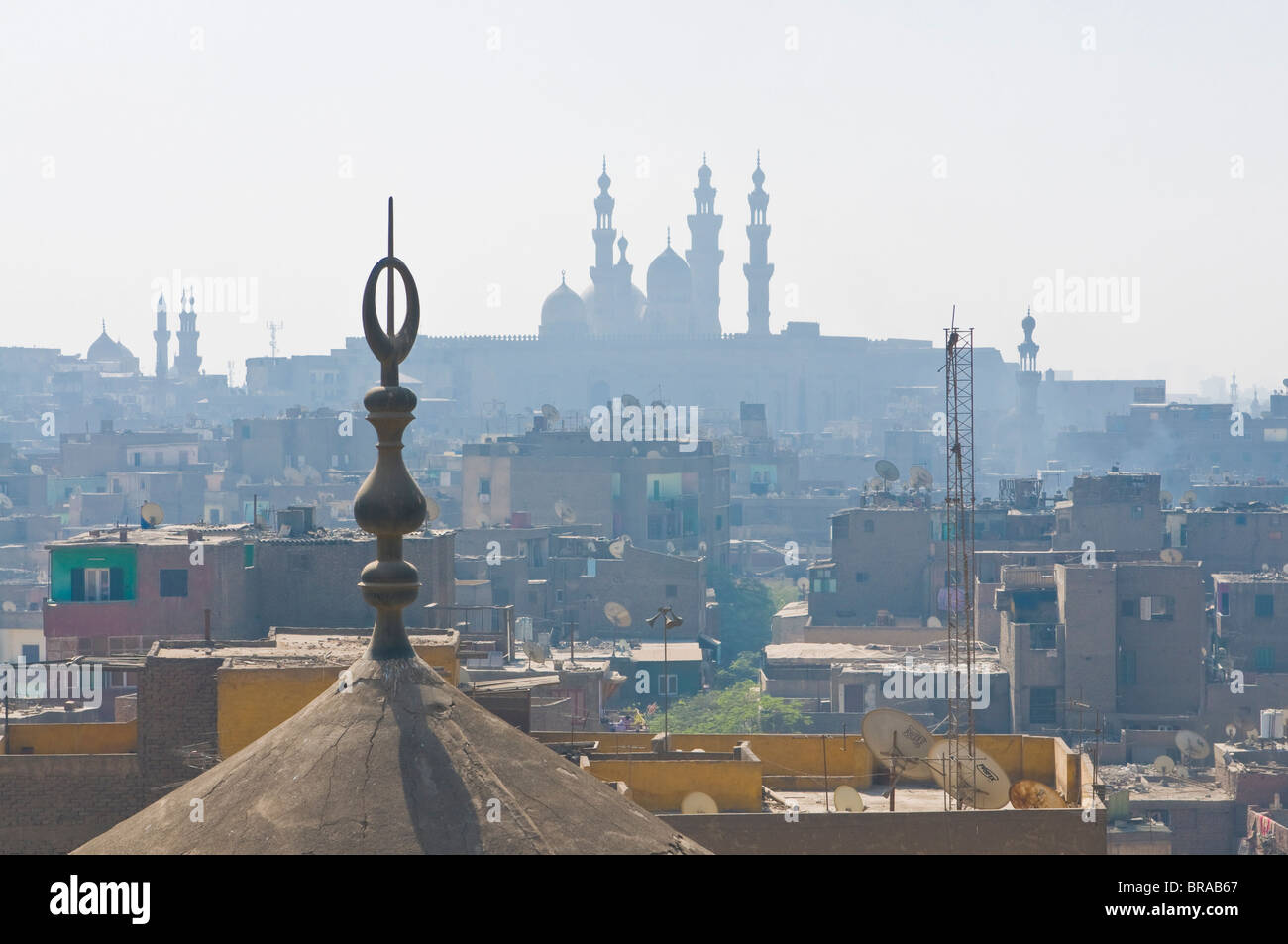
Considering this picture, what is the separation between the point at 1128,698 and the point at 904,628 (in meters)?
8.99

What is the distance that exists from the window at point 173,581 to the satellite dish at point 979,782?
13476 mm

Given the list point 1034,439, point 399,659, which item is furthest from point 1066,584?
point 1034,439

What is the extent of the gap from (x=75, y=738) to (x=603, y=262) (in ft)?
304

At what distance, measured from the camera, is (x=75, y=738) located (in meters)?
15.9

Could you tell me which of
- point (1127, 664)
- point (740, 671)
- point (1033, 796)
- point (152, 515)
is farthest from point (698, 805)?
point (740, 671)

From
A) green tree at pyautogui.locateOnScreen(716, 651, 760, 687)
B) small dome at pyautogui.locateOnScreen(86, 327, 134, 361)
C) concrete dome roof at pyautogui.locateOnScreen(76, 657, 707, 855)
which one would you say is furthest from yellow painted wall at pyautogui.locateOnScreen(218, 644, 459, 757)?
small dome at pyautogui.locateOnScreen(86, 327, 134, 361)

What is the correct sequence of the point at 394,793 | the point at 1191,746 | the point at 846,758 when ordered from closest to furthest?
1. the point at 394,793
2. the point at 846,758
3. the point at 1191,746

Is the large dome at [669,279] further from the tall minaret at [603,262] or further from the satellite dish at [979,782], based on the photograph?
the satellite dish at [979,782]

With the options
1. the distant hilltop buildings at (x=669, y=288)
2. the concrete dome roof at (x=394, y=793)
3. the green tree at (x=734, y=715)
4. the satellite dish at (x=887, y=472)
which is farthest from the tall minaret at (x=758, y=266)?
the concrete dome roof at (x=394, y=793)

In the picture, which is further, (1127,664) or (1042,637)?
(1127,664)

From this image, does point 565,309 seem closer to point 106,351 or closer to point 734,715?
point 106,351

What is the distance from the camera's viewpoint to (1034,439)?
4080 inches

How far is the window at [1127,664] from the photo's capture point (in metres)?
35.8
